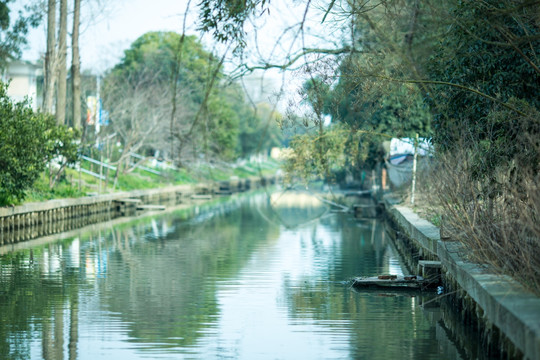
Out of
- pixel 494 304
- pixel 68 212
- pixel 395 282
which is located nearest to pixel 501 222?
pixel 494 304

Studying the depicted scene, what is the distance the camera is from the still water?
1191 cm

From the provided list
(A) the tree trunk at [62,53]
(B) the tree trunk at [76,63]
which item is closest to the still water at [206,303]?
(A) the tree trunk at [62,53]

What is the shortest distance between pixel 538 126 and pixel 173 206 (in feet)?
Result: 131

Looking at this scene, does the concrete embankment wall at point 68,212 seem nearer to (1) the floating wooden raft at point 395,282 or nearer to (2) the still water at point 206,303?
(2) the still water at point 206,303

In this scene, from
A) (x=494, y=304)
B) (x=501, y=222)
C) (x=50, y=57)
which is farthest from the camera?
(x=50, y=57)

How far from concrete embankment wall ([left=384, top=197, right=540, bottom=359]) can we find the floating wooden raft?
1.56 feet

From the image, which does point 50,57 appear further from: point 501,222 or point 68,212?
point 501,222

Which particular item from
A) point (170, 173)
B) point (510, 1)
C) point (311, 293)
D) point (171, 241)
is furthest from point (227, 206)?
point (510, 1)

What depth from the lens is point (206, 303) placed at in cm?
1579

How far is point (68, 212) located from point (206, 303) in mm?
22842

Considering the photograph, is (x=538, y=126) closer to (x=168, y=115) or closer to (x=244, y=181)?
(x=168, y=115)

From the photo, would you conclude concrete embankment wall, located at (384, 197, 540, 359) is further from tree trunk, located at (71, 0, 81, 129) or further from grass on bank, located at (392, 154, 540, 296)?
tree trunk, located at (71, 0, 81, 129)

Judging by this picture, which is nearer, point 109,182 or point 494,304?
point 494,304

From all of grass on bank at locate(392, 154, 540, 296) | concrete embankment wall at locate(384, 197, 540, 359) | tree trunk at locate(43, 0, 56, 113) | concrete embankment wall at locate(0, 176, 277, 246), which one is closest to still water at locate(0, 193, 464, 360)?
concrete embankment wall at locate(384, 197, 540, 359)
